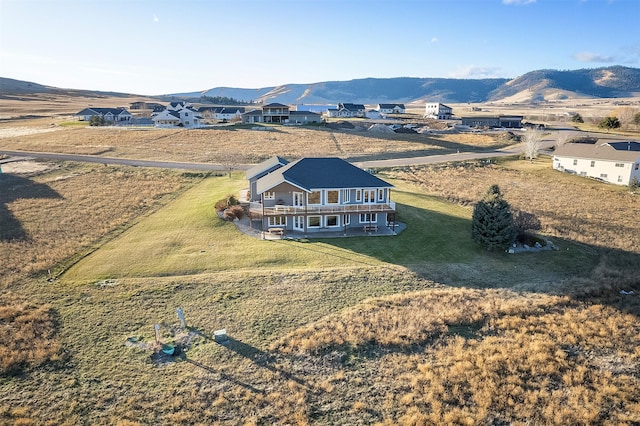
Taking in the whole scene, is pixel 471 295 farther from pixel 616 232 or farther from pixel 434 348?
pixel 616 232

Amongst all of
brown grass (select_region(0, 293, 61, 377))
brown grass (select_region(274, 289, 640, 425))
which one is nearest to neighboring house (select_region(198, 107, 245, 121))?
brown grass (select_region(0, 293, 61, 377))

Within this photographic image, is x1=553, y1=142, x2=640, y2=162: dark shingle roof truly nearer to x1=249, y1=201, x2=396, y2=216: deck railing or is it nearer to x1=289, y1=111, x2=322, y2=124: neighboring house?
x1=249, y1=201, x2=396, y2=216: deck railing

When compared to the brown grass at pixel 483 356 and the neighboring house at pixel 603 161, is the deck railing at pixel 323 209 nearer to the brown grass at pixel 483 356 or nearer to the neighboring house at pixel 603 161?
the brown grass at pixel 483 356

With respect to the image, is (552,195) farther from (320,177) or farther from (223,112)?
(223,112)

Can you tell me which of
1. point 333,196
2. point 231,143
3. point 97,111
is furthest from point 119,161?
point 97,111

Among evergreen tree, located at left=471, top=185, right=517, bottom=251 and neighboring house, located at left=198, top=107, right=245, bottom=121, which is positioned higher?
neighboring house, located at left=198, top=107, right=245, bottom=121

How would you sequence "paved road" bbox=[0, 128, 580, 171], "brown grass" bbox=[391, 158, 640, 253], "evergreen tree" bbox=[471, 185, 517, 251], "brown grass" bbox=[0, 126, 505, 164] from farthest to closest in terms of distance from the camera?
"brown grass" bbox=[0, 126, 505, 164] → "paved road" bbox=[0, 128, 580, 171] → "brown grass" bbox=[391, 158, 640, 253] → "evergreen tree" bbox=[471, 185, 517, 251]

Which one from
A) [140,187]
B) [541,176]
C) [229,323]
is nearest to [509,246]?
[229,323]
